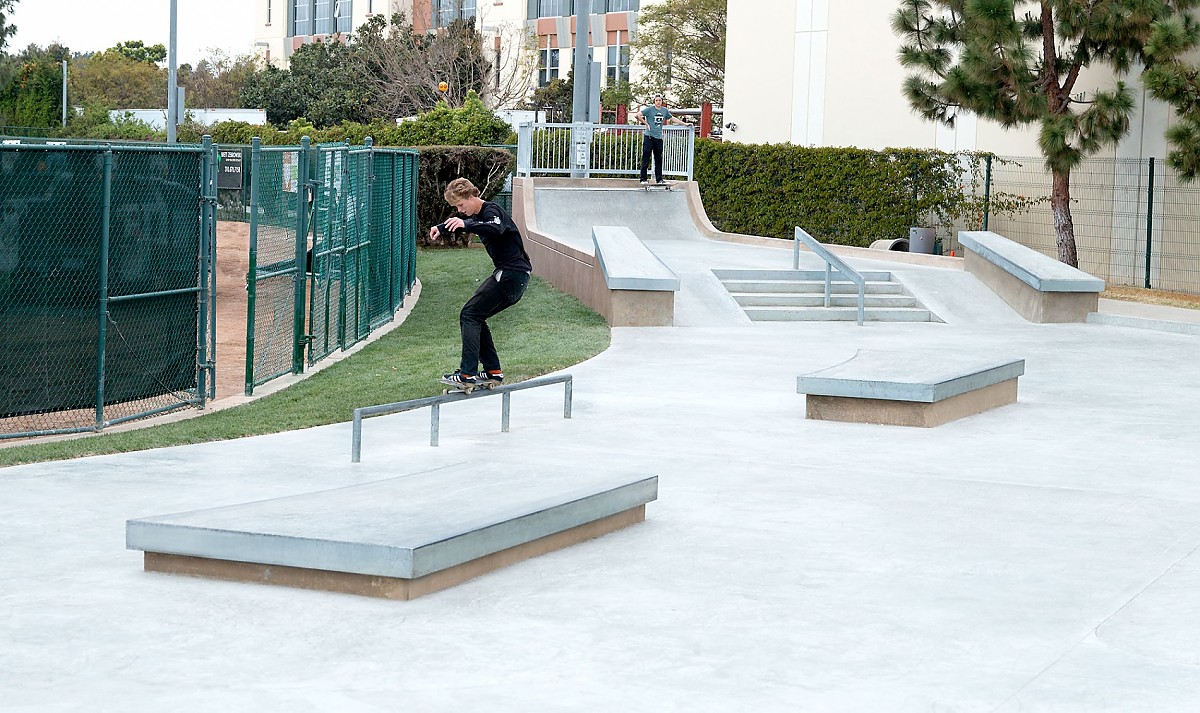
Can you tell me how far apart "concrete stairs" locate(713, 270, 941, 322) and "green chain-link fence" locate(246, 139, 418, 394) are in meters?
4.97

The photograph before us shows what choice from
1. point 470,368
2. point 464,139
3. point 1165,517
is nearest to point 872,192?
point 464,139

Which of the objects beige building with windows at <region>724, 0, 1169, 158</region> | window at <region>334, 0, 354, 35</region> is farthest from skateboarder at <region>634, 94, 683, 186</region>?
window at <region>334, 0, 354, 35</region>

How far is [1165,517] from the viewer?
7.79m

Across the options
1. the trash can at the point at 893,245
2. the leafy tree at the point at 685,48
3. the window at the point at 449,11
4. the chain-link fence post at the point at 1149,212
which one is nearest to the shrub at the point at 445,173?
the trash can at the point at 893,245

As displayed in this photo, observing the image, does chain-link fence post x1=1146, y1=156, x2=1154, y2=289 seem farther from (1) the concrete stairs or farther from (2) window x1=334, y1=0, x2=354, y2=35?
(2) window x1=334, y1=0, x2=354, y2=35

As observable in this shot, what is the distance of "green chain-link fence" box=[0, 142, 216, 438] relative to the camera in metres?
9.94

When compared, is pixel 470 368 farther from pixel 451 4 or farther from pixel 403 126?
pixel 451 4

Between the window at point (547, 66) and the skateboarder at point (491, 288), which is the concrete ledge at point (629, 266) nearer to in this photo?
the skateboarder at point (491, 288)

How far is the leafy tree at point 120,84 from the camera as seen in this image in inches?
3112

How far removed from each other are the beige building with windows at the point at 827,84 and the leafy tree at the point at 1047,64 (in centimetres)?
412

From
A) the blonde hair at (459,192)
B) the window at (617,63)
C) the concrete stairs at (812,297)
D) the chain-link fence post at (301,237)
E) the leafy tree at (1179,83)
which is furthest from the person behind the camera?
the window at (617,63)

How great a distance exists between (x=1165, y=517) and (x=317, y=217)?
340 inches

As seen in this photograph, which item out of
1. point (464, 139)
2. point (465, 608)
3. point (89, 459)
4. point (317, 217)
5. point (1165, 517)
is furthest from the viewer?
point (464, 139)

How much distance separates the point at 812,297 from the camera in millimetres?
19828
